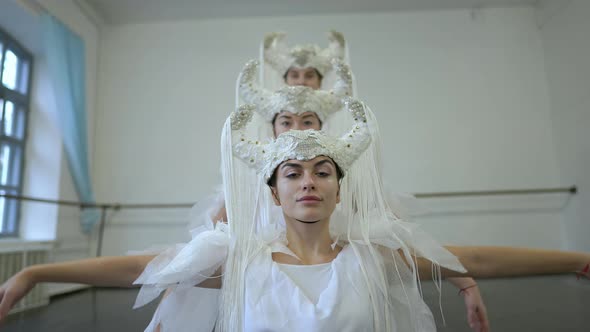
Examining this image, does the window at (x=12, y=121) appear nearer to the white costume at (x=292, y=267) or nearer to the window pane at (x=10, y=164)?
the window pane at (x=10, y=164)

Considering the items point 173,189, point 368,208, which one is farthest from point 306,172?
point 173,189

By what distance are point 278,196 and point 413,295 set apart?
22.8 inches

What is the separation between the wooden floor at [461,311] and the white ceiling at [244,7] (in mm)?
3400

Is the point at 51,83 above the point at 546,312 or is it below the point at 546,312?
above

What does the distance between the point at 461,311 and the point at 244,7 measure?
4.14 metres

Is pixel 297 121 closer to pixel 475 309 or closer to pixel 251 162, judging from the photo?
pixel 251 162

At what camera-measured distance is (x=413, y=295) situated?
1249 millimetres

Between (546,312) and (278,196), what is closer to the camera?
(278,196)

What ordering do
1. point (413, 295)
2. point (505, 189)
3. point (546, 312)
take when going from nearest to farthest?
point (413, 295) < point (546, 312) < point (505, 189)

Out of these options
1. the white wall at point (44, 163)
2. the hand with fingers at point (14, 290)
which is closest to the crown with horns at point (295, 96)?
the hand with fingers at point (14, 290)

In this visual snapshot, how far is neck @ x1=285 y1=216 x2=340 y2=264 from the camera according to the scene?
1305 millimetres

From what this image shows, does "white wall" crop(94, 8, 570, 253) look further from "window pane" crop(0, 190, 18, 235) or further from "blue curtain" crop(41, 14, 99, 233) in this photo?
"window pane" crop(0, 190, 18, 235)

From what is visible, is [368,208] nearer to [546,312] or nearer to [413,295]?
[413,295]

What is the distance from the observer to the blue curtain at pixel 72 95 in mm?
3748
